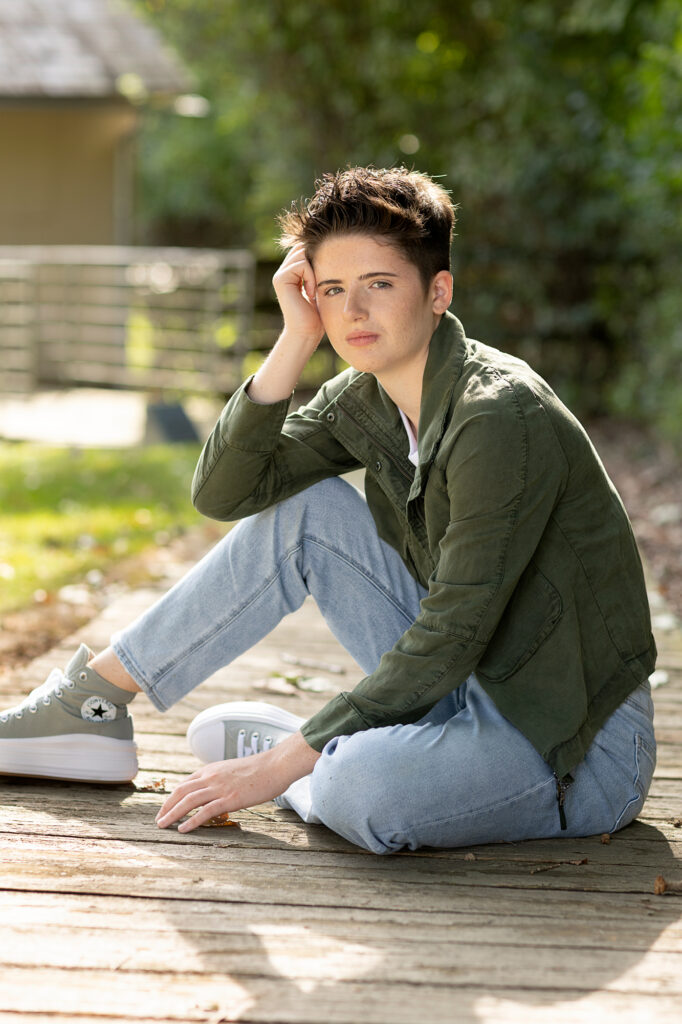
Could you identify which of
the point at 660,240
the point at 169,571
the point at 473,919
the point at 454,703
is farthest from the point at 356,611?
the point at 660,240

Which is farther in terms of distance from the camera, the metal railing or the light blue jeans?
the metal railing

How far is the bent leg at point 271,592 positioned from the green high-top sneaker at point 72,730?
118 millimetres

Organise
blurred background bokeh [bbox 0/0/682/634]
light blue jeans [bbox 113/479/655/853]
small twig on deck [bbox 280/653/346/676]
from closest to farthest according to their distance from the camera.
→ light blue jeans [bbox 113/479/655/853]
small twig on deck [bbox 280/653/346/676]
blurred background bokeh [bbox 0/0/682/634]

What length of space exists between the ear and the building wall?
10784mm

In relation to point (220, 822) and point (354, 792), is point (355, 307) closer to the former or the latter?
point (354, 792)

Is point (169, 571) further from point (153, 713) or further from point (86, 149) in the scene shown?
point (86, 149)

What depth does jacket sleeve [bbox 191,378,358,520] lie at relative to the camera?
2670mm

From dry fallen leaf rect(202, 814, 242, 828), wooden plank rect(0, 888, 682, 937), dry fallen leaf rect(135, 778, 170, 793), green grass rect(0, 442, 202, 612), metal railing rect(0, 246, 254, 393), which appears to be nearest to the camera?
wooden plank rect(0, 888, 682, 937)

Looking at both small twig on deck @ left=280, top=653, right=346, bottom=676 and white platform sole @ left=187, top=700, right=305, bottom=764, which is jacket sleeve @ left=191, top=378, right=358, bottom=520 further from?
small twig on deck @ left=280, top=653, right=346, bottom=676

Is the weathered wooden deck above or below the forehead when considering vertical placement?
below

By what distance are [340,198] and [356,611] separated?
0.89 meters

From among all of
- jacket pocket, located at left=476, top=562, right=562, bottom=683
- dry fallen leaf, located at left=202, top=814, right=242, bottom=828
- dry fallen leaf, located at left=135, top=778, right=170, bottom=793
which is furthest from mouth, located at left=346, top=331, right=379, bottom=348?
dry fallen leaf, located at left=135, top=778, right=170, bottom=793

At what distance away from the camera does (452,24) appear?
12.8m

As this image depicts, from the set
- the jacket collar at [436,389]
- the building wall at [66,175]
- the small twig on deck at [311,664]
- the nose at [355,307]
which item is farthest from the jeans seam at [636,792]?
the building wall at [66,175]
